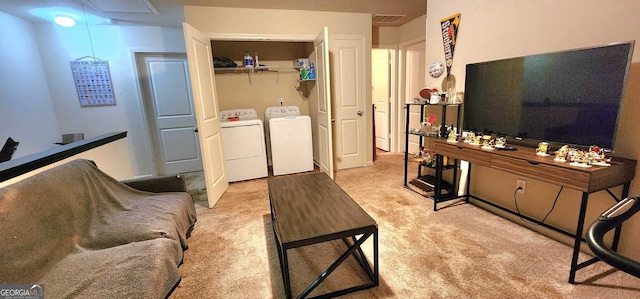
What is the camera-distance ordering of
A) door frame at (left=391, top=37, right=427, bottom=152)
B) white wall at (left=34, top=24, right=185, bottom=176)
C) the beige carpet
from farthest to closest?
door frame at (left=391, top=37, right=427, bottom=152) → white wall at (left=34, top=24, right=185, bottom=176) → the beige carpet

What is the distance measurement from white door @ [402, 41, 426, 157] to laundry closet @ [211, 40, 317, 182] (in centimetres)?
175

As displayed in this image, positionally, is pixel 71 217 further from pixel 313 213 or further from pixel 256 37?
pixel 256 37

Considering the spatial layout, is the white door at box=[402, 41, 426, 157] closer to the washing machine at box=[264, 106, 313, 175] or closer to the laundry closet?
the laundry closet

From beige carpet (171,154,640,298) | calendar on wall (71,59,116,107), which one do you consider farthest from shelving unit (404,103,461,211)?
calendar on wall (71,59,116,107)

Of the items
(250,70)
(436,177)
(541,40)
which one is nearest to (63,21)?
(250,70)

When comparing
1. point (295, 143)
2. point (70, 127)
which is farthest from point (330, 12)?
point (70, 127)

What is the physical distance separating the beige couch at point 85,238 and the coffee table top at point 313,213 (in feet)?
2.22

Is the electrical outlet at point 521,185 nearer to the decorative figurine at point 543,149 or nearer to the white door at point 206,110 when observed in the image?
the decorative figurine at point 543,149

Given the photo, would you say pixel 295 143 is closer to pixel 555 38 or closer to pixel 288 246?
pixel 288 246

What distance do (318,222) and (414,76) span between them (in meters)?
3.70

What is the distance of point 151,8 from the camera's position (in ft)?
9.36

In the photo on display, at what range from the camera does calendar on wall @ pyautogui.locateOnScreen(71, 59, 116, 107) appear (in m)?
3.36

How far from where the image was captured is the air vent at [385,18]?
148 inches

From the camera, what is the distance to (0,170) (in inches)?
53.7
